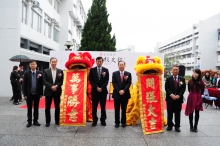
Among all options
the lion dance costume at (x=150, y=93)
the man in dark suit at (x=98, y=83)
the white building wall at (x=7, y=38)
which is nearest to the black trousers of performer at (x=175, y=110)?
the lion dance costume at (x=150, y=93)

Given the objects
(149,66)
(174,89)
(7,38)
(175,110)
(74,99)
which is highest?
(7,38)

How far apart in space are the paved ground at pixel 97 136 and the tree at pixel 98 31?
42.2ft

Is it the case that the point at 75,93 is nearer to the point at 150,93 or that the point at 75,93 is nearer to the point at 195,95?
the point at 150,93

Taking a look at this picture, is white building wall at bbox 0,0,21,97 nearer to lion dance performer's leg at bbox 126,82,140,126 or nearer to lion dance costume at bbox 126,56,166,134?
lion dance performer's leg at bbox 126,82,140,126

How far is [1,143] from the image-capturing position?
3992 mm

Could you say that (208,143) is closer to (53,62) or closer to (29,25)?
(53,62)

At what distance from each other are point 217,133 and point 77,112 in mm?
3286

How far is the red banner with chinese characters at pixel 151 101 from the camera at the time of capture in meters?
5.11

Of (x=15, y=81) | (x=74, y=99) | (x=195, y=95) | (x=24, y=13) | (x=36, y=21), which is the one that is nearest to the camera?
(x=195, y=95)

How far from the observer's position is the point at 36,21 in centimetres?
1568

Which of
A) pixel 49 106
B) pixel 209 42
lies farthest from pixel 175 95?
pixel 209 42

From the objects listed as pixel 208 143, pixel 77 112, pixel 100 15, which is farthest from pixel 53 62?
pixel 100 15

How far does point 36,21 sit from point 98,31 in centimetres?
503

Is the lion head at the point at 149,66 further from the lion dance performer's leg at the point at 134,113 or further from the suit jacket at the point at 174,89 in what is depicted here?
the lion dance performer's leg at the point at 134,113
